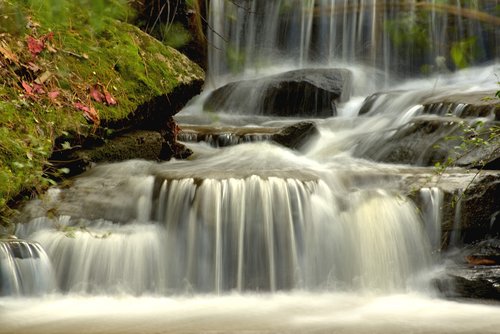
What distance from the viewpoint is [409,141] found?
650 centimetres

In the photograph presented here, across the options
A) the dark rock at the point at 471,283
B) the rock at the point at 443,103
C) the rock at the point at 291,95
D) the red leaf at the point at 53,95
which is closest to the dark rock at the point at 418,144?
the rock at the point at 443,103

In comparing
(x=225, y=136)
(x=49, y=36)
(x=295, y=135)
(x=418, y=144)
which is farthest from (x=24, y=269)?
(x=418, y=144)

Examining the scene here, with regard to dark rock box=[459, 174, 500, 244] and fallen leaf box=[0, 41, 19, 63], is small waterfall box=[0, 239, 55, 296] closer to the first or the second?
fallen leaf box=[0, 41, 19, 63]

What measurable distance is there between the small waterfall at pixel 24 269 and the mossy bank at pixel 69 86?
0.40 m

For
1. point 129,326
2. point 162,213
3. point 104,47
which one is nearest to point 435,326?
point 129,326

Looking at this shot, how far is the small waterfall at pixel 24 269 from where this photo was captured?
4012 millimetres

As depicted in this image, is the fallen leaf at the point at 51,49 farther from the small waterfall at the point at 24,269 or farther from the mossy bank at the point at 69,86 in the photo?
the small waterfall at the point at 24,269

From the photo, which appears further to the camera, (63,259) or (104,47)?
(104,47)

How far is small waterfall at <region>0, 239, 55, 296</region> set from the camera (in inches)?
158

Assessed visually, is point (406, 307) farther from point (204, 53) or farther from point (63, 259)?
point (204, 53)

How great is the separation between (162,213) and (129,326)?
4.79 feet

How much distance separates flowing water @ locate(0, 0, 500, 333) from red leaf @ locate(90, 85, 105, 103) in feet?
2.09

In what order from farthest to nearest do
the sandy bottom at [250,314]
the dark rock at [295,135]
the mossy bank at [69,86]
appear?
1. the dark rock at [295,135]
2. the mossy bank at [69,86]
3. the sandy bottom at [250,314]

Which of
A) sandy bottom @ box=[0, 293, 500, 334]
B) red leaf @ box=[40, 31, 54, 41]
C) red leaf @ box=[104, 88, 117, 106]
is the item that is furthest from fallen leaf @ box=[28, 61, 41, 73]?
sandy bottom @ box=[0, 293, 500, 334]
